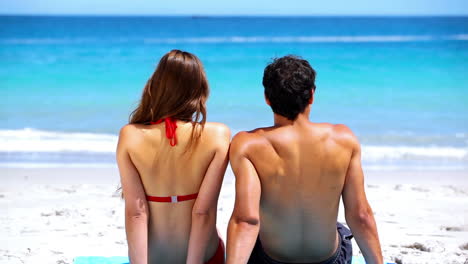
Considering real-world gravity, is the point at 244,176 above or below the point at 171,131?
below

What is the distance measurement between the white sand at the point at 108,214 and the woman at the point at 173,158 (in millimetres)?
1310

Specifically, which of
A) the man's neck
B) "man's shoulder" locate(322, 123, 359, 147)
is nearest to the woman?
the man's neck

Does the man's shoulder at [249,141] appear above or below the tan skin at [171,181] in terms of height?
above

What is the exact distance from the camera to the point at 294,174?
96.8 inches

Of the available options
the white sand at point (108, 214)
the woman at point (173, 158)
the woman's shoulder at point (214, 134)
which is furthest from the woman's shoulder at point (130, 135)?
the white sand at point (108, 214)

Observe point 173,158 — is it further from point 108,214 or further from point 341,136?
point 108,214

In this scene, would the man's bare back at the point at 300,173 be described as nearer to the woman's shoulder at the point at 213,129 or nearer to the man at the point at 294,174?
the man at the point at 294,174

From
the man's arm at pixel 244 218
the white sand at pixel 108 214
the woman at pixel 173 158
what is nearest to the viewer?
the man's arm at pixel 244 218

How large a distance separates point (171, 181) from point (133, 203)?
19 centimetres

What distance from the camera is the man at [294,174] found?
7.93ft

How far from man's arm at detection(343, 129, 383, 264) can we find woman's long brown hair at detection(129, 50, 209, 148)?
2.17 feet

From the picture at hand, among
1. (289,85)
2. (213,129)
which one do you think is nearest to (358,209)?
(289,85)

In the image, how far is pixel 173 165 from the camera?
2646mm

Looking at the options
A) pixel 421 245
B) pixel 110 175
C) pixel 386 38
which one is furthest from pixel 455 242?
pixel 386 38
